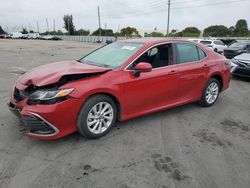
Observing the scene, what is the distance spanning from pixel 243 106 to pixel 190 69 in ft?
6.31

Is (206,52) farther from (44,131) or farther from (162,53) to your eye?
(44,131)

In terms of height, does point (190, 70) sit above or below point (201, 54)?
below

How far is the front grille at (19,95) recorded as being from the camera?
3702 mm

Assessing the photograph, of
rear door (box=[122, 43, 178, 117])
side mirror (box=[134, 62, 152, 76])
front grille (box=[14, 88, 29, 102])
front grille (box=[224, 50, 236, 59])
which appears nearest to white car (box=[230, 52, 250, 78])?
rear door (box=[122, 43, 178, 117])

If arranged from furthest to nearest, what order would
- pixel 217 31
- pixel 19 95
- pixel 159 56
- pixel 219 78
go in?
1. pixel 217 31
2. pixel 219 78
3. pixel 159 56
4. pixel 19 95

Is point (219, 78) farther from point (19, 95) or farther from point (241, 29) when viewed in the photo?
point (241, 29)

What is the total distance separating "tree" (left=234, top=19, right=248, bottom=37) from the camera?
6328 cm

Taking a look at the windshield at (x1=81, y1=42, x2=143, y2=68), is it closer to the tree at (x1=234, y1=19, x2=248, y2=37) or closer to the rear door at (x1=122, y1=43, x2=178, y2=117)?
the rear door at (x1=122, y1=43, x2=178, y2=117)

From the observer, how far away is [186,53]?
16.6 ft

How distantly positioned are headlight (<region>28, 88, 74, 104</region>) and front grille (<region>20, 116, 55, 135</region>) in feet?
0.78

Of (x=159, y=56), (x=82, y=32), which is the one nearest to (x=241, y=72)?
(x=159, y=56)

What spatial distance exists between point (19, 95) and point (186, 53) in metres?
3.25

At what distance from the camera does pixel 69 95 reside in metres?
3.45

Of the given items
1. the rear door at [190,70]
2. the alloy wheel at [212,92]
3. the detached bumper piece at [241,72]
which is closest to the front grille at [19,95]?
the rear door at [190,70]
